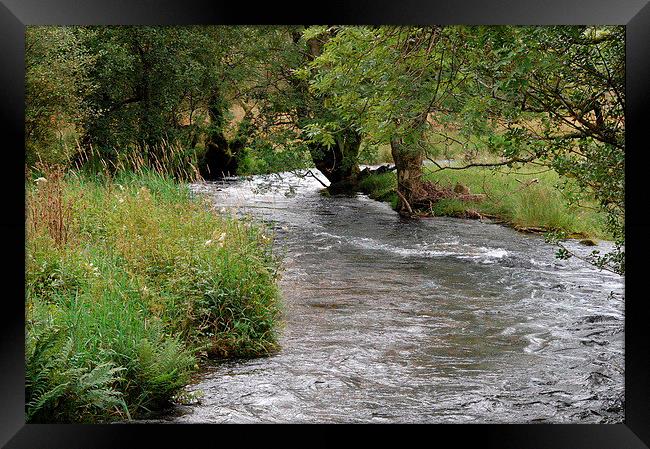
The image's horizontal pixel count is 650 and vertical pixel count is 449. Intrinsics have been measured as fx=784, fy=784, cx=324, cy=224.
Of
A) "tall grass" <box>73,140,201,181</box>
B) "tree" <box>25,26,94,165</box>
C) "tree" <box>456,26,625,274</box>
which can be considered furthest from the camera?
"tree" <box>25,26,94,165</box>

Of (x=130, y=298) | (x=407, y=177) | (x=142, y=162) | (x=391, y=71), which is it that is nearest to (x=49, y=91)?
(x=142, y=162)

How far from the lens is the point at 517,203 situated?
548 inches

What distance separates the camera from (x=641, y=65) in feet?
12.3

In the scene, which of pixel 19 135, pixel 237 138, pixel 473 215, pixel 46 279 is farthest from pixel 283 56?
pixel 19 135

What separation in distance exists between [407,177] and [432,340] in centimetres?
914

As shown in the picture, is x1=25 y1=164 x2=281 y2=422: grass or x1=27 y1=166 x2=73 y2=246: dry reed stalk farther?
x1=27 y1=166 x2=73 y2=246: dry reed stalk

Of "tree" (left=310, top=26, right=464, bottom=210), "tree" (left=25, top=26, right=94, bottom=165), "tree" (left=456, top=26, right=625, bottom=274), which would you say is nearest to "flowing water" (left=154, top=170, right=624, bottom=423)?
"tree" (left=456, top=26, right=625, bottom=274)

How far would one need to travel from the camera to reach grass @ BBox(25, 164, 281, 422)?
4629mm

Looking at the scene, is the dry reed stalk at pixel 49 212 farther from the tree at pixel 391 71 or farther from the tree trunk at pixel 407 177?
the tree trunk at pixel 407 177

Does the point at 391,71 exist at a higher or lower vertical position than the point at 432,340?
higher

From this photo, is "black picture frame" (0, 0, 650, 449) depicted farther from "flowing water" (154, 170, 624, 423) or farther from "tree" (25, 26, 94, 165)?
"tree" (25, 26, 94, 165)

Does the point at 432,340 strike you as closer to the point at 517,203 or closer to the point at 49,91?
the point at 517,203

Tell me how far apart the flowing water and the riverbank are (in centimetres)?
83
